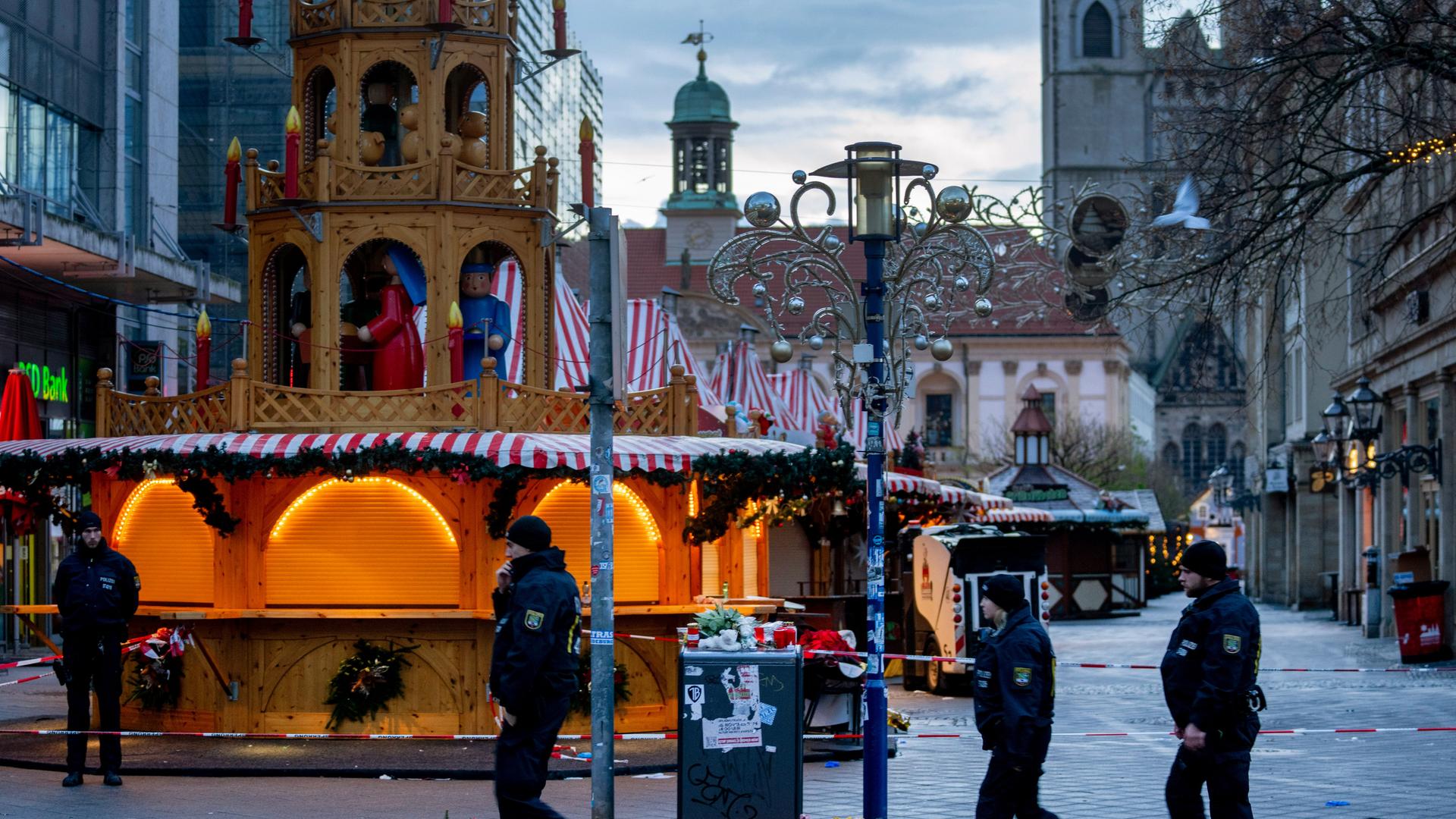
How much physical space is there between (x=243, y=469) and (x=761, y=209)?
4.86 metres

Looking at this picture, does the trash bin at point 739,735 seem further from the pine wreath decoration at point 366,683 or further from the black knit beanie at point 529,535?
the pine wreath decoration at point 366,683

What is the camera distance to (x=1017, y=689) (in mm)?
10875

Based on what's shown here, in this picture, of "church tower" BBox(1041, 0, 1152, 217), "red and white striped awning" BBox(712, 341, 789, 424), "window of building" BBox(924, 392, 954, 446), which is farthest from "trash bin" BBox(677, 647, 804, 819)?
"church tower" BBox(1041, 0, 1152, 217)

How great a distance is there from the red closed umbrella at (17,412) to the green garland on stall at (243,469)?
3.91 m

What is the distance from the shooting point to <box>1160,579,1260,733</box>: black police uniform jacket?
1023 cm

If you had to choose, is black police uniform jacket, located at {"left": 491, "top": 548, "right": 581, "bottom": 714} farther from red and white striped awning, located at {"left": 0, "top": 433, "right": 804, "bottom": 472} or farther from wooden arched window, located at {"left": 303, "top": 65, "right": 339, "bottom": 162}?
wooden arched window, located at {"left": 303, "top": 65, "right": 339, "bottom": 162}

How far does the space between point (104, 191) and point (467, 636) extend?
17452mm

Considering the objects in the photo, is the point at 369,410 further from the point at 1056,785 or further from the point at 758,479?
the point at 1056,785

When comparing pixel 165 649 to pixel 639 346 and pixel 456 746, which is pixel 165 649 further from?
pixel 639 346

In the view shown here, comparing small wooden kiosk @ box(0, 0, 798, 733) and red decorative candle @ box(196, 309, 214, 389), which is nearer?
small wooden kiosk @ box(0, 0, 798, 733)

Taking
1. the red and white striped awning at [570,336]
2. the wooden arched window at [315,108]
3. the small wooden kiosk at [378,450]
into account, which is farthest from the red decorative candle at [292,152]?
the red and white striped awning at [570,336]

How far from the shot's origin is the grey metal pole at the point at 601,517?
1105 cm

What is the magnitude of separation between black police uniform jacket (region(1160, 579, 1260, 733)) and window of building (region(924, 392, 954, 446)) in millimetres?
91031

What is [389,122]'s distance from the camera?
69.0 feet
